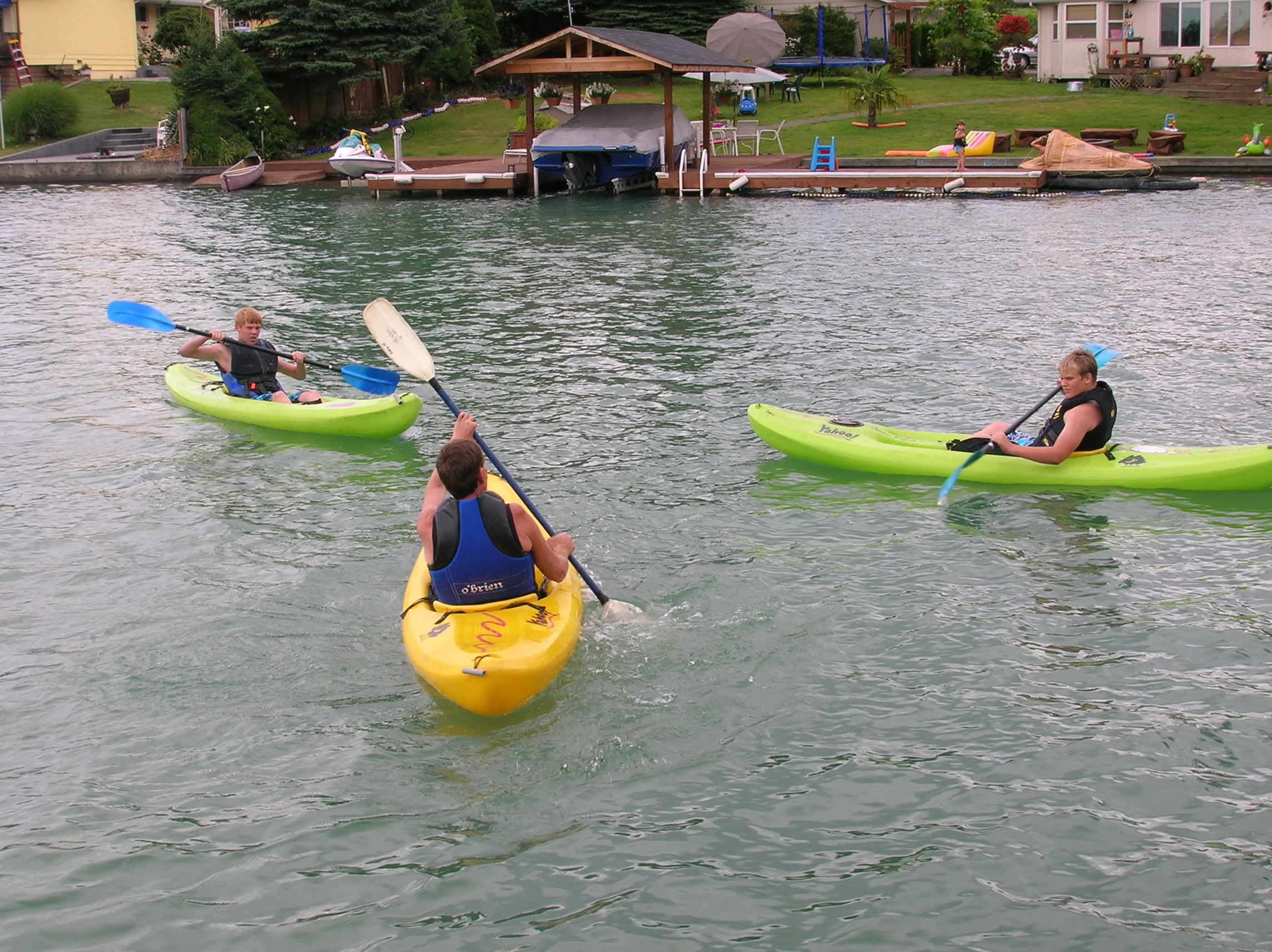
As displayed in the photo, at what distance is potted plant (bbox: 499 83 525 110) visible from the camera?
40.7 metres

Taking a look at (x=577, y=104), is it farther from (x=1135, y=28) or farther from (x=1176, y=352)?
(x=1176, y=352)

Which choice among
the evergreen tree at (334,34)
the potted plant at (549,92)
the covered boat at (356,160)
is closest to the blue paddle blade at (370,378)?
the covered boat at (356,160)

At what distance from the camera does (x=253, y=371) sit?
10.9 metres

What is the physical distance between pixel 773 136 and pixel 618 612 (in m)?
29.0

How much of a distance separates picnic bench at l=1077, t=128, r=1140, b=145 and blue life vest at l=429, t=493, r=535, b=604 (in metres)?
27.0

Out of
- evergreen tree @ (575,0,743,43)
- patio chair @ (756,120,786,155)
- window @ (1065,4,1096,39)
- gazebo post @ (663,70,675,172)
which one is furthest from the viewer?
evergreen tree @ (575,0,743,43)

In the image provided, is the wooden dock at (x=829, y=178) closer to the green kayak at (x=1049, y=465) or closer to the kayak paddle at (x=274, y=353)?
the kayak paddle at (x=274, y=353)

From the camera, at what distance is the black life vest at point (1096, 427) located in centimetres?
847

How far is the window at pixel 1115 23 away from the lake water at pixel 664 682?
27657 mm

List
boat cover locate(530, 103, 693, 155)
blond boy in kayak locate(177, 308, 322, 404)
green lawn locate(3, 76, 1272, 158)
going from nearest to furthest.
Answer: blond boy in kayak locate(177, 308, 322, 404) < boat cover locate(530, 103, 693, 155) < green lawn locate(3, 76, 1272, 158)

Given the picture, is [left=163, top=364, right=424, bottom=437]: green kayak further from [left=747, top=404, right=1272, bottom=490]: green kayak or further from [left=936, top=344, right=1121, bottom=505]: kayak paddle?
[left=936, top=344, right=1121, bottom=505]: kayak paddle

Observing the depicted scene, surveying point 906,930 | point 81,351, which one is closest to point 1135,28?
point 81,351

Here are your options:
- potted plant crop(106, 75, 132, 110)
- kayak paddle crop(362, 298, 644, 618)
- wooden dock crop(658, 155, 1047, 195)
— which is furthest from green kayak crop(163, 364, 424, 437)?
potted plant crop(106, 75, 132, 110)

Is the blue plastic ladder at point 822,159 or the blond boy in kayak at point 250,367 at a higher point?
the blue plastic ladder at point 822,159
